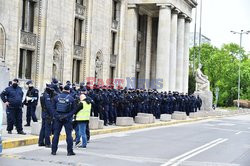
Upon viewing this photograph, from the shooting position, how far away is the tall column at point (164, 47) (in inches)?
2037

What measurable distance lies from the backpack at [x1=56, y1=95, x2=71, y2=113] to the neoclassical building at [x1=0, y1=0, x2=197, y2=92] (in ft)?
21.0

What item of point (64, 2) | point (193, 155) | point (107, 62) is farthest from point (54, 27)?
point (193, 155)

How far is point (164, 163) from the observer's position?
1308cm

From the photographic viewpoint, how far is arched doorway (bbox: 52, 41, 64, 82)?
36.6 meters

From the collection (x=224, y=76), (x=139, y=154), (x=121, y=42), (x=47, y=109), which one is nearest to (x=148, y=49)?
(x=121, y=42)

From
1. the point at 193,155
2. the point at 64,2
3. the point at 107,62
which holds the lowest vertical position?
the point at 193,155

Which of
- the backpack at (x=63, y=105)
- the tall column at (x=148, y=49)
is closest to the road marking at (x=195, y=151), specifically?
the backpack at (x=63, y=105)

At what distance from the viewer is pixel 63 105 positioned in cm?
1367

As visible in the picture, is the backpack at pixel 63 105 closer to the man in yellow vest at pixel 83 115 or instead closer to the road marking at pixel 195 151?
the man in yellow vest at pixel 83 115

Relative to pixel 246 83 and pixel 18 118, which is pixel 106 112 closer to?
pixel 18 118

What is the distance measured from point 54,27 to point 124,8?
16097mm

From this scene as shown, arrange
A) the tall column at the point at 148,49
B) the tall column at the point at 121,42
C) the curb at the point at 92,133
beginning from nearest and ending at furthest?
1. the curb at the point at 92,133
2. the tall column at the point at 121,42
3. the tall column at the point at 148,49

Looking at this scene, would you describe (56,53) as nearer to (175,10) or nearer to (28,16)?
(28,16)

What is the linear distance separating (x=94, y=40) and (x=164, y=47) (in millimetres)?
11349
